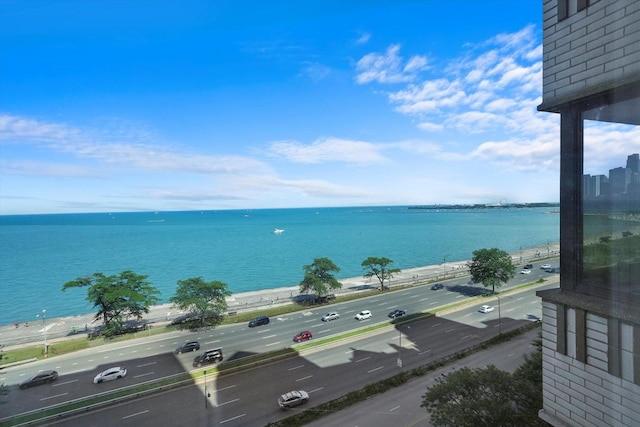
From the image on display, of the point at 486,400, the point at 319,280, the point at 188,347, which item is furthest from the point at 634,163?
the point at 319,280

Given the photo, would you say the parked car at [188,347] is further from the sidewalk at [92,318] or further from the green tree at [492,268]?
the green tree at [492,268]

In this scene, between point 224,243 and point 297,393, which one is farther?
point 224,243

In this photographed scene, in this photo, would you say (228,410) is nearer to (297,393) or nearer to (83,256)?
(297,393)

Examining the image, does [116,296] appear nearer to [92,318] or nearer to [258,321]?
[258,321]

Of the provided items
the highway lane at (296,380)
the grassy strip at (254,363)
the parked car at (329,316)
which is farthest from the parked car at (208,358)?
the parked car at (329,316)

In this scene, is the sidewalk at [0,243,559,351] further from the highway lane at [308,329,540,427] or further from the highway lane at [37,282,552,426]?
the highway lane at [308,329,540,427]

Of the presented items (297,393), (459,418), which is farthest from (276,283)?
(459,418)
